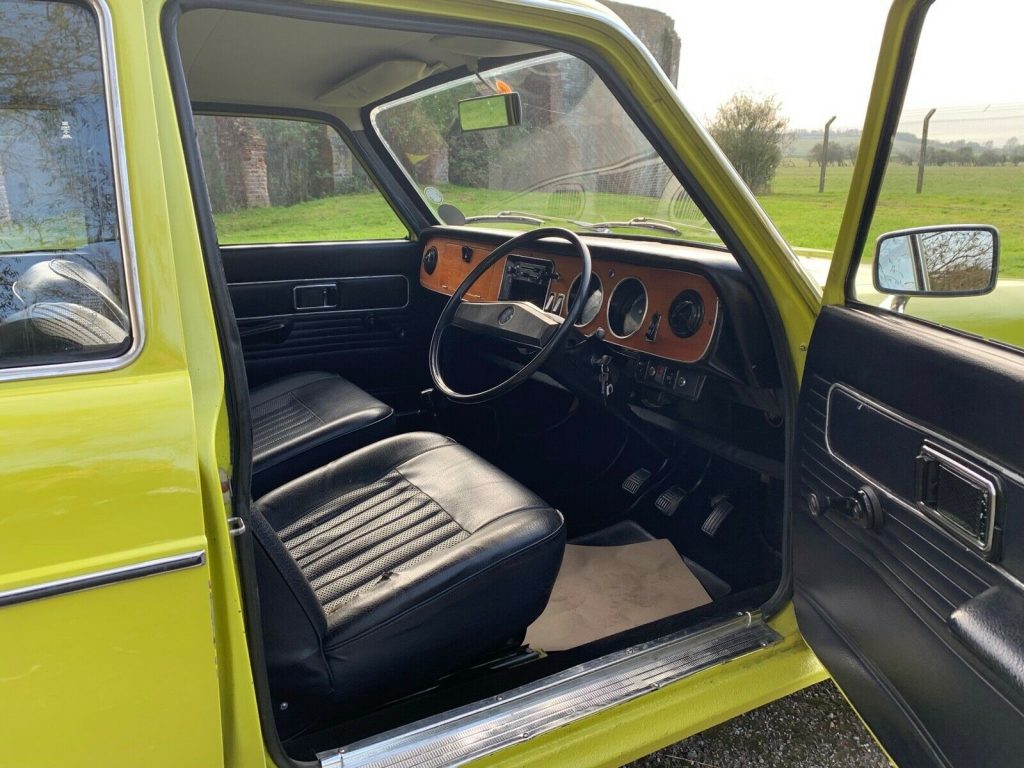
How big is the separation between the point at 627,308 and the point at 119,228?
1.56 m

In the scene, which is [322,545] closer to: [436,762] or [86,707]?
[436,762]

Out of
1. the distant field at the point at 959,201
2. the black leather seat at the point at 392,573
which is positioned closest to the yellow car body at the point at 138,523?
the black leather seat at the point at 392,573

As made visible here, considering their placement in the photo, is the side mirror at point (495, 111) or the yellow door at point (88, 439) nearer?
the yellow door at point (88, 439)

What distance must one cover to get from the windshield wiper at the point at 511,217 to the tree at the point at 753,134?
818mm

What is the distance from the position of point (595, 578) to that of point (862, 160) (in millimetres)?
1437

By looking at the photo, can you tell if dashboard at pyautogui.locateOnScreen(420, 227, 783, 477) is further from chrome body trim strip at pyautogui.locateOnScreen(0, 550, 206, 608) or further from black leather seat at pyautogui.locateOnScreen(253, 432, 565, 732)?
chrome body trim strip at pyautogui.locateOnScreen(0, 550, 206, 608)

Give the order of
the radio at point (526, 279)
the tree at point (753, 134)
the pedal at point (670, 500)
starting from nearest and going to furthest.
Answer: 1. the pedal at point (670, 500)
2. the radio at point (526, 279)
3. the tree at point (753, 134)

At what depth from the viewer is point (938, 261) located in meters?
1.37

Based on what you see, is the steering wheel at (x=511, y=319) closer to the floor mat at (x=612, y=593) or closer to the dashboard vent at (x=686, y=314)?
the dashboard vent at (x=686, y=314)

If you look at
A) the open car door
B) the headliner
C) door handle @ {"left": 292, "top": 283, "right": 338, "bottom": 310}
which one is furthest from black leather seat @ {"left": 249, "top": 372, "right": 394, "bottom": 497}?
the open car door

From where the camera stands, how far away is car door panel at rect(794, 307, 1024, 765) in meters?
1.10

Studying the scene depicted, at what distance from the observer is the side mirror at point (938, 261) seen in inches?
51.2

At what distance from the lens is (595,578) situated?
2328mm

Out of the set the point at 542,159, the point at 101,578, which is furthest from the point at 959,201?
the point at 542,159
